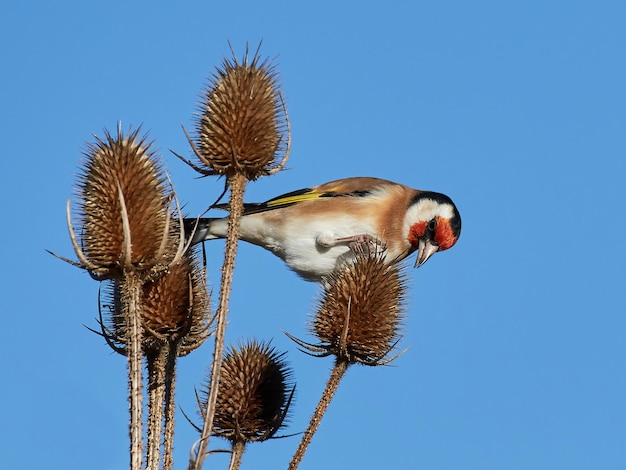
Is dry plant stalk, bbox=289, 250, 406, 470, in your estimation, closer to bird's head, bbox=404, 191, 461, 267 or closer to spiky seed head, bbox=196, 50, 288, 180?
spiky seed head, bbox=196, 50, 288, 180

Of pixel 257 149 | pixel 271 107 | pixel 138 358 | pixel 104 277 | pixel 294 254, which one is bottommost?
pixel 138 358

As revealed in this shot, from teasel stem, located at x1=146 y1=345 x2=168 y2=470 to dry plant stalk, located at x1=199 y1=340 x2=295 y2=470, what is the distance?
31cm

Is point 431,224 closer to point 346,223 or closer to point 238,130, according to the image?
point 346,223

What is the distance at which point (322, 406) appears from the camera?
4.71 meters

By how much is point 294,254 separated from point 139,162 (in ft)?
12.3

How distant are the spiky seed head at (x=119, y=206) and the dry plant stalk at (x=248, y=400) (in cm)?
101

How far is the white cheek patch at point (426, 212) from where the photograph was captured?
807 cm

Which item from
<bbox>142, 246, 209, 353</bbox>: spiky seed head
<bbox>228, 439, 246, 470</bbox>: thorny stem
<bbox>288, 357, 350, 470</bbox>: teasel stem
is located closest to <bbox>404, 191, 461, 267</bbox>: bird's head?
<bbox>288, 357, 350, 470</bbox>: teasel stem

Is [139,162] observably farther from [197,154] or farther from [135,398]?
[135,398]

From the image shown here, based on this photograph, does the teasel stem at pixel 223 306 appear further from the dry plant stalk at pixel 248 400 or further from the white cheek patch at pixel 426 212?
the white cheek patch at pixel 426 212

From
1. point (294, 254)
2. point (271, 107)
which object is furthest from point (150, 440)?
point (294, 254)

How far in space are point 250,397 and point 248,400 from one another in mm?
22

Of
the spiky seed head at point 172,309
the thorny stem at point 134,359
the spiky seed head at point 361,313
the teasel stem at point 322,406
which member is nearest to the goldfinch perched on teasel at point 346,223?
the spiky seed head at point 361,313

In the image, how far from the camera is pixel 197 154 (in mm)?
4891
